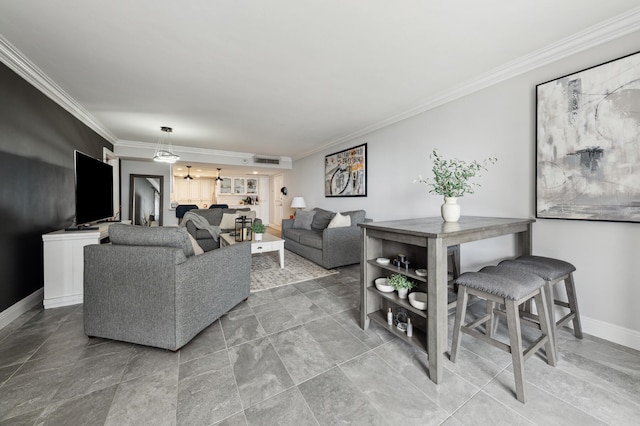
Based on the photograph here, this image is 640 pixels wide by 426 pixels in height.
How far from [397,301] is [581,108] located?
2110 millimetres

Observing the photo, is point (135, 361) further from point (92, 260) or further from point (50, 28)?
point (50, 28)

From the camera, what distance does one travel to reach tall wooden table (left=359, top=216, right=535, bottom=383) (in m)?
1.40

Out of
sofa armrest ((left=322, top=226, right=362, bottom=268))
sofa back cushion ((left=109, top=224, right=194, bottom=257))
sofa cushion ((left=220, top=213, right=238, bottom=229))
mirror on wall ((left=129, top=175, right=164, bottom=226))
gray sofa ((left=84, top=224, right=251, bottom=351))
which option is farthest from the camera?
mirror on wall ((left=129, top=175, right=164, bottom=226))

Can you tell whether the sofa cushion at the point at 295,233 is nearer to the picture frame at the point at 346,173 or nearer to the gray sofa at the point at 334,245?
the gray sofa at the point at 334,245

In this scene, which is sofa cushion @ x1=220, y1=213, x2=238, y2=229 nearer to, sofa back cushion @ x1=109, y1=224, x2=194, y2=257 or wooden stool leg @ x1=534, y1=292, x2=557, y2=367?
sofa back cushion @ x1=109, y1=224, x2=194, y2=257

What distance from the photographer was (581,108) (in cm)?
188

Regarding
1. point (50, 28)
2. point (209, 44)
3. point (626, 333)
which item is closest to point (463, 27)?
point (209, 44)

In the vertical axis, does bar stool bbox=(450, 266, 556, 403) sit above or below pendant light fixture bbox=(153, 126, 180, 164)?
below

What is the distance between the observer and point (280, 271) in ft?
11.6

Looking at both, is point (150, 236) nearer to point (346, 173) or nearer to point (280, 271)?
point (280, 271)

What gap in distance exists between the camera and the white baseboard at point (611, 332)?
173 centimetres

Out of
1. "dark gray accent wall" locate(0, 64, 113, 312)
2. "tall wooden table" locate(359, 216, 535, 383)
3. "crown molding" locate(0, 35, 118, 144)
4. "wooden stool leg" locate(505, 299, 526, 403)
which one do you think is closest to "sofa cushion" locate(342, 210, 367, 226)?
"tall wooden table" locate(359, 216, 535, 383)

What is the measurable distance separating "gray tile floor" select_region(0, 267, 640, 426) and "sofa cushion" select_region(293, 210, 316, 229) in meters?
3.08

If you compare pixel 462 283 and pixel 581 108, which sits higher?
pixel 581 108
